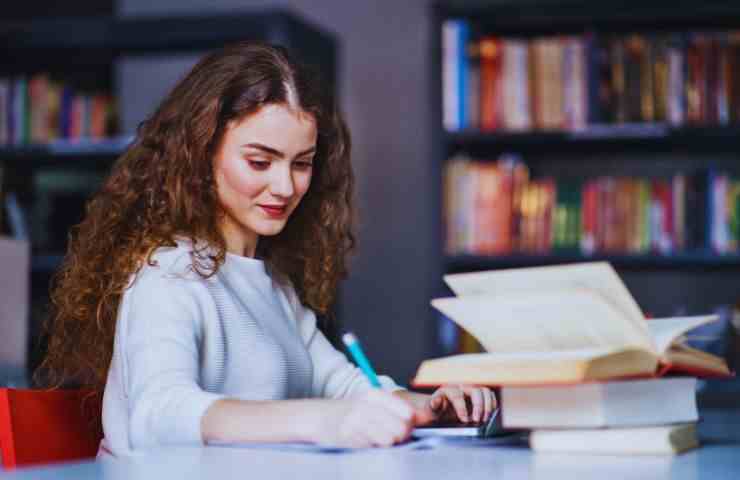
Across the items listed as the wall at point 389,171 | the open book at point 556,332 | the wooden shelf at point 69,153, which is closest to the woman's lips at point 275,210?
the open book at point 556,332

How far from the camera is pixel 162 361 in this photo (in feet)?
3.94

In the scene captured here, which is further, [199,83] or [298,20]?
[298,20]

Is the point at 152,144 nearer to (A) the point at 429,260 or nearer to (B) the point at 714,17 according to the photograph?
(A) the point at 429,260

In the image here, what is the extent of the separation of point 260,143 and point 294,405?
0.48m

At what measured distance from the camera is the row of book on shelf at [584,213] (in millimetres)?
3072

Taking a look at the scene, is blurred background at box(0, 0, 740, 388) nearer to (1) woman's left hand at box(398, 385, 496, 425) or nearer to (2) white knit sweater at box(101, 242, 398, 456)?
(2) white knit sweater at box(101, 242, 398, 456)

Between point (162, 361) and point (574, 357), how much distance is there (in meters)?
0.46

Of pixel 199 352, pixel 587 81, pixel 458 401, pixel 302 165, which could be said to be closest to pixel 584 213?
pixel 587 81

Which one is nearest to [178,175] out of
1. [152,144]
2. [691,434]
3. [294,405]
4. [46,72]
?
[152,144]

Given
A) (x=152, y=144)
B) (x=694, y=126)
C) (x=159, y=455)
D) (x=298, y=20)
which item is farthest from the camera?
(x=298, y=20)

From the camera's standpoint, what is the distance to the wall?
378 centimetres

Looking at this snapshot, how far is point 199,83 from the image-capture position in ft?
4.99

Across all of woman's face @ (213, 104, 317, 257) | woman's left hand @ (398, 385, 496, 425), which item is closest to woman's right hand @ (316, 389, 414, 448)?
woman's left hand @ (398, 385, 496, 425)

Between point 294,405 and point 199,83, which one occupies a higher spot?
point 199,83
